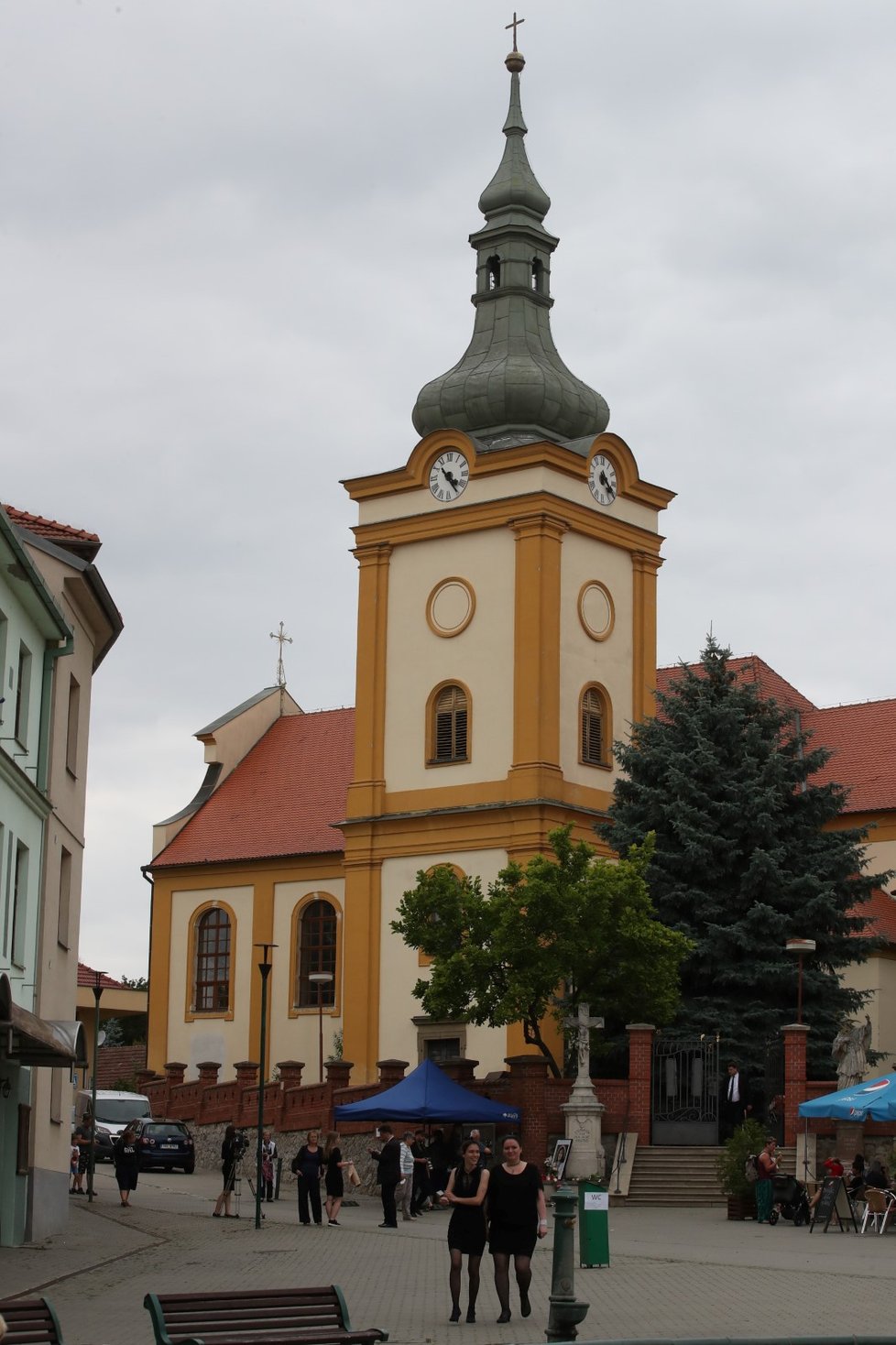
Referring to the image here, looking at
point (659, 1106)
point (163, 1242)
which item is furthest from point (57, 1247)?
point (659, 1106)

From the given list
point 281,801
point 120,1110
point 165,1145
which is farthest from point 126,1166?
point 281,801

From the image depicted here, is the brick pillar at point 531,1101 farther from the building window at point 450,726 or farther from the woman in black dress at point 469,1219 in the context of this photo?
the woman in black dress at point 469,1219

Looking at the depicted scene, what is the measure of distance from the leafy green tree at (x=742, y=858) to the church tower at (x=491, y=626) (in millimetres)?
4736

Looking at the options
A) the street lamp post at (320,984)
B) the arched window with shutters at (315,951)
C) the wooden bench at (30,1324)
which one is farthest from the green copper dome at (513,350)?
the wooden bench at (30,1324)

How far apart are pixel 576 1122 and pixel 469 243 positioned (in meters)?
25.6

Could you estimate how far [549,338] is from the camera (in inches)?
2096

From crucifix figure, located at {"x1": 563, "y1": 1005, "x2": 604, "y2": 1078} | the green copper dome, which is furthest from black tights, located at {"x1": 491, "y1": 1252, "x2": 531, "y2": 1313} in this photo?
the green copper dome

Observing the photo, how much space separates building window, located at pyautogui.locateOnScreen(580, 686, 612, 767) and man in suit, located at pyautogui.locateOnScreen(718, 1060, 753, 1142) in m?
11.2

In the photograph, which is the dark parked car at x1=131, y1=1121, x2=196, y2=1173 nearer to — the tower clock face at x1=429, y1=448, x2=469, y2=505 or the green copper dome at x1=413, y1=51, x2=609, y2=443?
the tower clock face at x1=429, y1=448, x2=469, y2=505

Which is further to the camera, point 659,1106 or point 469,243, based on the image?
point 469,243

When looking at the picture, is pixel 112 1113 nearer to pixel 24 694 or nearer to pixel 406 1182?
pixel 406 1182

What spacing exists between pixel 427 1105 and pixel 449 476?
20.1 m

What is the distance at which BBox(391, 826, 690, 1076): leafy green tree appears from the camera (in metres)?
37.6

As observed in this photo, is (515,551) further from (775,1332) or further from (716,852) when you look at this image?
(775,1332)
